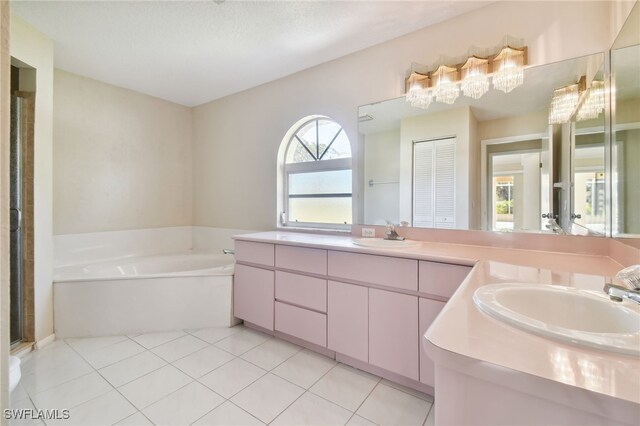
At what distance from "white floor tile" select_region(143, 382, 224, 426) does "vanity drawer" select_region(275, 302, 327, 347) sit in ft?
2.18

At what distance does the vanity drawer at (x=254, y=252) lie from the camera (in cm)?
225

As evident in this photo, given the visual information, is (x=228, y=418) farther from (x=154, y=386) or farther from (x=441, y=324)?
(x=441, y=324)

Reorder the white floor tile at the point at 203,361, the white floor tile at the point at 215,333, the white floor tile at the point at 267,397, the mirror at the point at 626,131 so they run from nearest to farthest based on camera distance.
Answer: the mirror at the point at 626,131 < the white floor tile at the point at 267,397 < the white floor tile at the point at 203,361 < the white floor tile at the point at 215,333

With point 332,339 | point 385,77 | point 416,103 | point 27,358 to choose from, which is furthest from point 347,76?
point 27,358

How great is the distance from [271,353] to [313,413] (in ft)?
2.25

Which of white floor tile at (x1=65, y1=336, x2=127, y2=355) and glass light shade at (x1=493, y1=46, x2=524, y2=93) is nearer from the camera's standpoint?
glass light shade at (x1=493, y1=46, x2=524, y2=93)

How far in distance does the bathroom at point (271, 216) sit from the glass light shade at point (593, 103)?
56 millimetres

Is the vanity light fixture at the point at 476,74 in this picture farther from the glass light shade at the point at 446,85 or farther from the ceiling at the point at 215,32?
the ceiling at the point at 215,32

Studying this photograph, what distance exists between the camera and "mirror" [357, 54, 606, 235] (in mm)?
1542

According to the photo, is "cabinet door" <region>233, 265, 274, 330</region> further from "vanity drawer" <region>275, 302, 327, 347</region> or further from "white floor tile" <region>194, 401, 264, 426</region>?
"white floor tile" <region>194, 401, 264, 426</region>

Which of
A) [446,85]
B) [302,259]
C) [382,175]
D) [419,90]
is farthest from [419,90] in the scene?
[302,259]

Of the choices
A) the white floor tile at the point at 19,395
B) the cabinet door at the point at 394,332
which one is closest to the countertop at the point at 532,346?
the cabinet door at the point at 394,332

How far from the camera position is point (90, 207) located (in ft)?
9.34

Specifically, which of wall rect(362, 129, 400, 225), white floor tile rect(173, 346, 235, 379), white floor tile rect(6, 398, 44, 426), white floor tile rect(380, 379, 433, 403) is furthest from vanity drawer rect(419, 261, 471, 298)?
white floor tile rect(6, 398, 44, 426)
